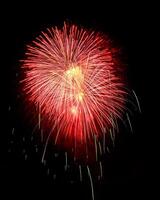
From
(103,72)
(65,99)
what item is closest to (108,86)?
(103,72)

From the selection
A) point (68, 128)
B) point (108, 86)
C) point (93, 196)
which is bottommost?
point (93, 196)

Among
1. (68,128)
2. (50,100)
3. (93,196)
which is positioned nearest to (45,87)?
(50,100)

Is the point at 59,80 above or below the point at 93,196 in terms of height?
above

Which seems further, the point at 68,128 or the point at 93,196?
the point at 93,196

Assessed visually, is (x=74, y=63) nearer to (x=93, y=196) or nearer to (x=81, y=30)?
(x=81, y=30)

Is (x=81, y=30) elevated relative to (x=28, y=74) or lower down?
elevated

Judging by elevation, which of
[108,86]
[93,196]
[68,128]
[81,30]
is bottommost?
[93,196]

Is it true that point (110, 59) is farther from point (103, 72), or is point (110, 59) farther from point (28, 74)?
point (28, 74)

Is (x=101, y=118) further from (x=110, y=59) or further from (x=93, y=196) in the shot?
(x=93, y=196)

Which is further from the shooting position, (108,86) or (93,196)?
(93,196)
